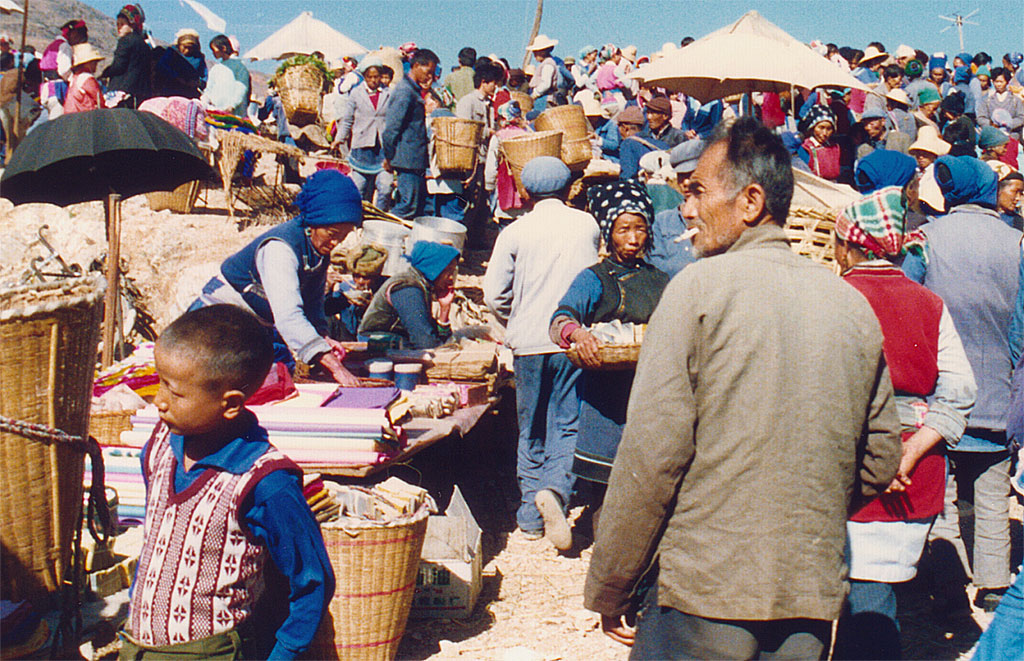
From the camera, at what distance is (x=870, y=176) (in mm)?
4664

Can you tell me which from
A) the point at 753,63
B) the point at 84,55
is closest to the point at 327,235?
the point at 753,63

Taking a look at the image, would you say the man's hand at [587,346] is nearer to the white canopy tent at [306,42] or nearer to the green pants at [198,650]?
the green pants at [198,650]

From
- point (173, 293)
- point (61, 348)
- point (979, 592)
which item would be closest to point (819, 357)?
point (61, 348)

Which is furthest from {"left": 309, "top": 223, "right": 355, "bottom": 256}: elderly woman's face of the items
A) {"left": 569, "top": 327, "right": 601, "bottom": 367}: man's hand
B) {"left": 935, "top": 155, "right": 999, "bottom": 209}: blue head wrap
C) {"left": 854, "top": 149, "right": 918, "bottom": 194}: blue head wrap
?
{"left": 935, "top": 155, "right": 999, "bottom": 209}: blue head wrap

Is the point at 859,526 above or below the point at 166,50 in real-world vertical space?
below

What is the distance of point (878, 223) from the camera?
3.04m

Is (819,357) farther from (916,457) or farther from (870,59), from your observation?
(870,59)

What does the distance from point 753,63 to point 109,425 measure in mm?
5552

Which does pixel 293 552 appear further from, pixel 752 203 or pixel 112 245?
pixel 112 245

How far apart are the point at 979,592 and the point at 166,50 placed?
33.2 feet

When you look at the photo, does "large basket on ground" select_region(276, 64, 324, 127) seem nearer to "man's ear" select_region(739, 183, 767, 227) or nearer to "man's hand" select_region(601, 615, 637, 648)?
"man's ear" select_region(739, 183, 767, 227)

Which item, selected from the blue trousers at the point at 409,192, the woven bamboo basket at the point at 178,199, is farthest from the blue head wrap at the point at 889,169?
the woven bamboo basket at the point at 178,199

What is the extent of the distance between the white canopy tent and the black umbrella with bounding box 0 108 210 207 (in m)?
12.0

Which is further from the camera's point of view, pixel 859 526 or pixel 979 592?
pixel 979 592
